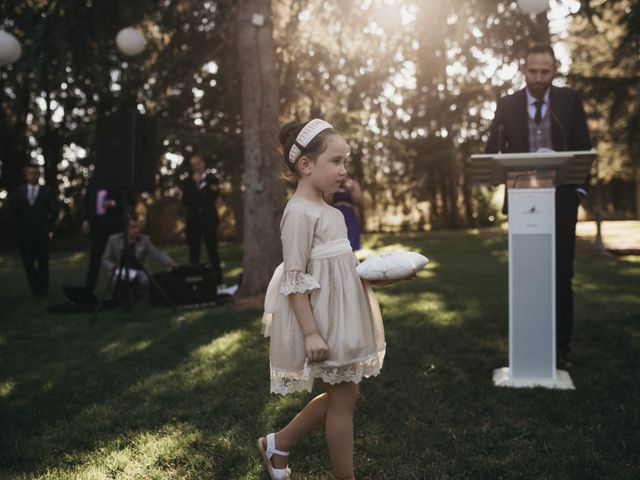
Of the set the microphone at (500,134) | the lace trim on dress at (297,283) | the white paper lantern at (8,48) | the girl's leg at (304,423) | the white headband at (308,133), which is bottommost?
the girl's leg at (304,423)

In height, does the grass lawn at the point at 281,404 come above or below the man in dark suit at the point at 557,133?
below

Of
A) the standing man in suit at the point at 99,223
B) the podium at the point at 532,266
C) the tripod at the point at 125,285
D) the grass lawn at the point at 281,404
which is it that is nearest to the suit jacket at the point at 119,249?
the standing man in suit at the point at 99,223

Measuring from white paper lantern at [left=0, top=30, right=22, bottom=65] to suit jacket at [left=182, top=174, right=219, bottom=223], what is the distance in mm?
2589

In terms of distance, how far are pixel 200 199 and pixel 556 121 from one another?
548cm

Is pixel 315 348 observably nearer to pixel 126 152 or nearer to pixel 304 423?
pixel 304 423

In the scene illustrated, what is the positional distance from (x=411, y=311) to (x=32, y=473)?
4265 mm

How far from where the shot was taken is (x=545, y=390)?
363 cm

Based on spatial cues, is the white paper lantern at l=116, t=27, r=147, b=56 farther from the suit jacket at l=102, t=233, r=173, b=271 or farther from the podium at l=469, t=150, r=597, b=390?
the podium at l=469, t=150, r=597, b=390

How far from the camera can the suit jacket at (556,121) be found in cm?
402

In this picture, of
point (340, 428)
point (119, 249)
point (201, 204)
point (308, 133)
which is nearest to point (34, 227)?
point (119, 249)

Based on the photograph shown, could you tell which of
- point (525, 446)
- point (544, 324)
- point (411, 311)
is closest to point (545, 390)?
point (544, 324)

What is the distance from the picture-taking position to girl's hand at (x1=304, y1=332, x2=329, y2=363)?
2.12m

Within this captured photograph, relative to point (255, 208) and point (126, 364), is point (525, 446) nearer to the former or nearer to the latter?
point (126, 364)

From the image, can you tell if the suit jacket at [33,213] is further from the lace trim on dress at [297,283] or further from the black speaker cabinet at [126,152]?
the lace trim on dress at [297,283]
